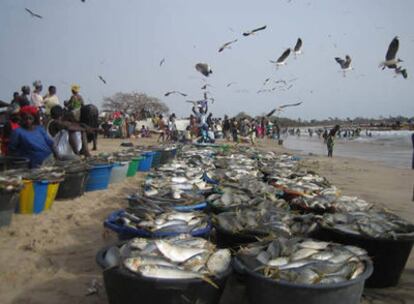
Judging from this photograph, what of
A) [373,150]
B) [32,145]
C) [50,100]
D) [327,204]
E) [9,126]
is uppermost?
[50,100]

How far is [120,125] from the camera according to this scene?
27.5 m

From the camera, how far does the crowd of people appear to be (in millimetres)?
6832

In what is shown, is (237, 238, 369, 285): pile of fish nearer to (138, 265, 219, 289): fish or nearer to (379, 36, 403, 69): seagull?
(138, 265, 219, 289): fish

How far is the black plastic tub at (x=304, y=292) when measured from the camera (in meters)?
2.55

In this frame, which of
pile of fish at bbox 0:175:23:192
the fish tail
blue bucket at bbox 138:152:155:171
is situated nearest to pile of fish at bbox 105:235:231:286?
the fish tail

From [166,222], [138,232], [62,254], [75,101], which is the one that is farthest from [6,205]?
[75,101]

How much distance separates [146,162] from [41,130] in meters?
4.58

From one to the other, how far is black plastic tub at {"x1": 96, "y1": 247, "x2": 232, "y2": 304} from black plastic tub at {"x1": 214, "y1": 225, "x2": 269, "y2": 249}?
1090 millimetres

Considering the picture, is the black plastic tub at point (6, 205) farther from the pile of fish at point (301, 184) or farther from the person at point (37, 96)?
the person at point (37, 96)

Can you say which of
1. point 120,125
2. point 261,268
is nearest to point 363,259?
point 261,268

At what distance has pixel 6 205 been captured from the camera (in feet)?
16.6

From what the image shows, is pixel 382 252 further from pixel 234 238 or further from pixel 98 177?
pixel 98 177

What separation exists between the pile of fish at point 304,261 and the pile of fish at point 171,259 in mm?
272

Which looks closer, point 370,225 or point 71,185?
point 370,225
